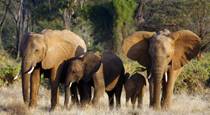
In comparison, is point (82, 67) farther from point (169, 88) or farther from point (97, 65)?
point (169, 88)

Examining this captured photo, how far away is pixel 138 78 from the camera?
16.3 m

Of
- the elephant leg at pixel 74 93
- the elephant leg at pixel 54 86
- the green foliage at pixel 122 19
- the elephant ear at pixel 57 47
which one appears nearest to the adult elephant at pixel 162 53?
the elephant ear at pixel 57 47

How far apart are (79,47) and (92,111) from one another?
116 inches

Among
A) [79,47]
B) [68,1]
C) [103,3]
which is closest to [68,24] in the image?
[68,1]

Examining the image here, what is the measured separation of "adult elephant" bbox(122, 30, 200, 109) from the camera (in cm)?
1513

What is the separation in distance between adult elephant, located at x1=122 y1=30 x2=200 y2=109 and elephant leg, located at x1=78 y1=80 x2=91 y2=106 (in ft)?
4.00

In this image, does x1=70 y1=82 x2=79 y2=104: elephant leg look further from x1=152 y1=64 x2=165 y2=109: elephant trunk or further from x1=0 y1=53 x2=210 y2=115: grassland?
x1=152 y1=64 x2=165 y2=109: elephant trunk

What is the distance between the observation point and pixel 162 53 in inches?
595

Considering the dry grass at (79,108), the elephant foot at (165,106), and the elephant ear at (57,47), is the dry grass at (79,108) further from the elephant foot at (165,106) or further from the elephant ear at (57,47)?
the elephant ear at (57,47)

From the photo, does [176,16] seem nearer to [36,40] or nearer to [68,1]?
[68,1]

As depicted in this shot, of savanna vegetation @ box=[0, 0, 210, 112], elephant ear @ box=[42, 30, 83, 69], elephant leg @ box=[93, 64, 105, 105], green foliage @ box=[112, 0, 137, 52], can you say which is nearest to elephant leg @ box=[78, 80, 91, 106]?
elephant leg @ box=[93, 64, 105, 105]

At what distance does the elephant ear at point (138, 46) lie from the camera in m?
16.0

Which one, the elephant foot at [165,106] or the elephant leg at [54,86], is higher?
the elephant leg at [54,86]

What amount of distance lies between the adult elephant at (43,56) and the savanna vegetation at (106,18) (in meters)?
18.2
